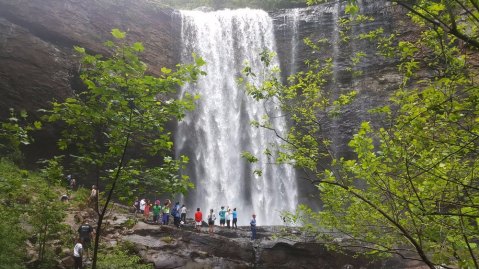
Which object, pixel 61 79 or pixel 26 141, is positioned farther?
pixel 61 79

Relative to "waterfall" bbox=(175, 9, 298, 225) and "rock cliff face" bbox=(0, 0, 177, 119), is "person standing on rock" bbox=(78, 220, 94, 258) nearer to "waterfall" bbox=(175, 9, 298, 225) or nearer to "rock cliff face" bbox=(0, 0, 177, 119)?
"rock cliff face" bbox=(0, 0, 177, 119)

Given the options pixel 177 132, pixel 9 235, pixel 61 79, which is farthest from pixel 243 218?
pixel 9 235

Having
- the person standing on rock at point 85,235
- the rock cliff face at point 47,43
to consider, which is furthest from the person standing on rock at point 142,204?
the rock cliff face at point 47,43

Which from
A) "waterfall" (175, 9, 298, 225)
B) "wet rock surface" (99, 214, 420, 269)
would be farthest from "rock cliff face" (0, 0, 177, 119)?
"wet rock surface" (99, 214, 420, 269)

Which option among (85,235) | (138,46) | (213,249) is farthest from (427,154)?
(213,249)

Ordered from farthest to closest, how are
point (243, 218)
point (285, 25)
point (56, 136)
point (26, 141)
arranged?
point (285, 25), point (243, 218), point (56, 136), point (26, 141)

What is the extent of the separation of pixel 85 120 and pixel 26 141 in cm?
95

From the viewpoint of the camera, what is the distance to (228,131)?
28391mm

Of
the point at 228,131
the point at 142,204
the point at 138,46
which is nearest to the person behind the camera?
the point at 138,46

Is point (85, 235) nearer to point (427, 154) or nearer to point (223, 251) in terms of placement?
point (223, 251)

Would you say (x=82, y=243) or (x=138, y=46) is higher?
(x=138, y=46)

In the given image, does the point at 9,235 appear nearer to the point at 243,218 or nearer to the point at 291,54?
the point at 243,218

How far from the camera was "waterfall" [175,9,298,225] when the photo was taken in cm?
2664

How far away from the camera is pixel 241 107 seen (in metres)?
29.3
